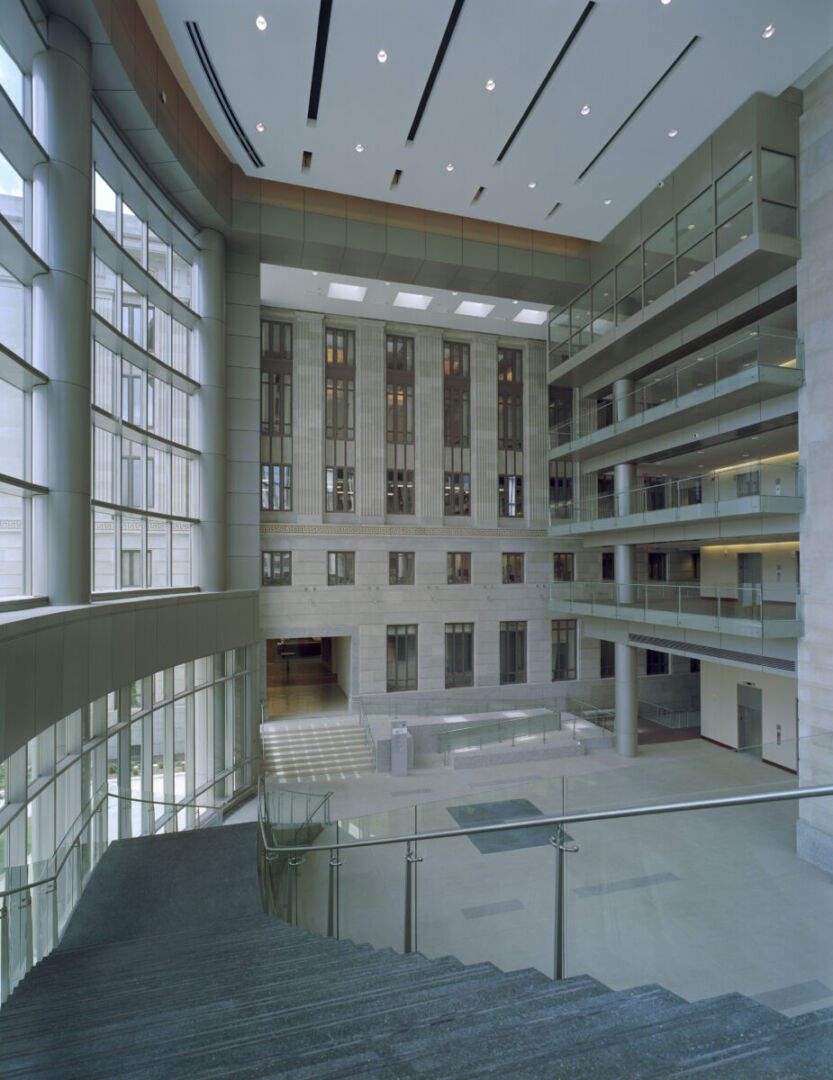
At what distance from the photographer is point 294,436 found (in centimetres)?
2225

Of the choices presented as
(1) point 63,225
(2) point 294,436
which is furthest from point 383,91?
→ (2) point 294,436

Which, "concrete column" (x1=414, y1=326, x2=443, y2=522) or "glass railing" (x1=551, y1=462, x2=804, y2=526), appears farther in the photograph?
"concrete column" (x1=414, y1=326, x2=443, y2=522)

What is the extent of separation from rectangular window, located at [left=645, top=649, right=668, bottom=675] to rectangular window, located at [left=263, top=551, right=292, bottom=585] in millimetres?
15506

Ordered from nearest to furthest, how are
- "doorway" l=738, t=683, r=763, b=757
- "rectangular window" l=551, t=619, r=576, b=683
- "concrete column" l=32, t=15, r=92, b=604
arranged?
"concrete column" l=32, t=15, r=92, b=604 < "doorway" l=738, t=683, r=763, b=757 < "rectangular window" l=551, t=619, r=576, b=683

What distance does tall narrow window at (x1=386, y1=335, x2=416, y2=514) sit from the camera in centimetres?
2344

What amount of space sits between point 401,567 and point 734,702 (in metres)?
12.4

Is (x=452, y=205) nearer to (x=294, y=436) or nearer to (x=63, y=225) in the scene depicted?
(x=294, y=436)

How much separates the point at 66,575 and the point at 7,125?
6306mm

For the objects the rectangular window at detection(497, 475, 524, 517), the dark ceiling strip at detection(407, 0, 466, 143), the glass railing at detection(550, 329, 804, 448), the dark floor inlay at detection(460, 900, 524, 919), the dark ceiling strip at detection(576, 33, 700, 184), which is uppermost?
the dark ceiling strip at detection(407, 0, 466, 143)

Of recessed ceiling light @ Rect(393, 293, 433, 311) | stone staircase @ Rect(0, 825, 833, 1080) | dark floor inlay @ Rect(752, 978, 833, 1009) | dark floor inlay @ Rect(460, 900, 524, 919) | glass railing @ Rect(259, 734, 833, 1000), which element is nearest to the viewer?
stone staircase @ Rect(0, 825, 833, 1080)

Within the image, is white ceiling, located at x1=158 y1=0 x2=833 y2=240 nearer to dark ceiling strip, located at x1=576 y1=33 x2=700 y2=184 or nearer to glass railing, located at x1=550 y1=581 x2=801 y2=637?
dark ceiling strip, located at x1=576 y1=33 x2=700 y2=184

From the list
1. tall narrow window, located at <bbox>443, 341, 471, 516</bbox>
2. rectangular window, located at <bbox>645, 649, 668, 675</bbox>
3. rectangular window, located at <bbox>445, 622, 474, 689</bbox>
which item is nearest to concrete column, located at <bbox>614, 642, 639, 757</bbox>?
rectangular window, located at <bbox>445, 622, 474, 689</bbox>

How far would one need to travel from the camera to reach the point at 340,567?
22422 millimetres

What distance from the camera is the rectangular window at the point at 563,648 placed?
24578mm
